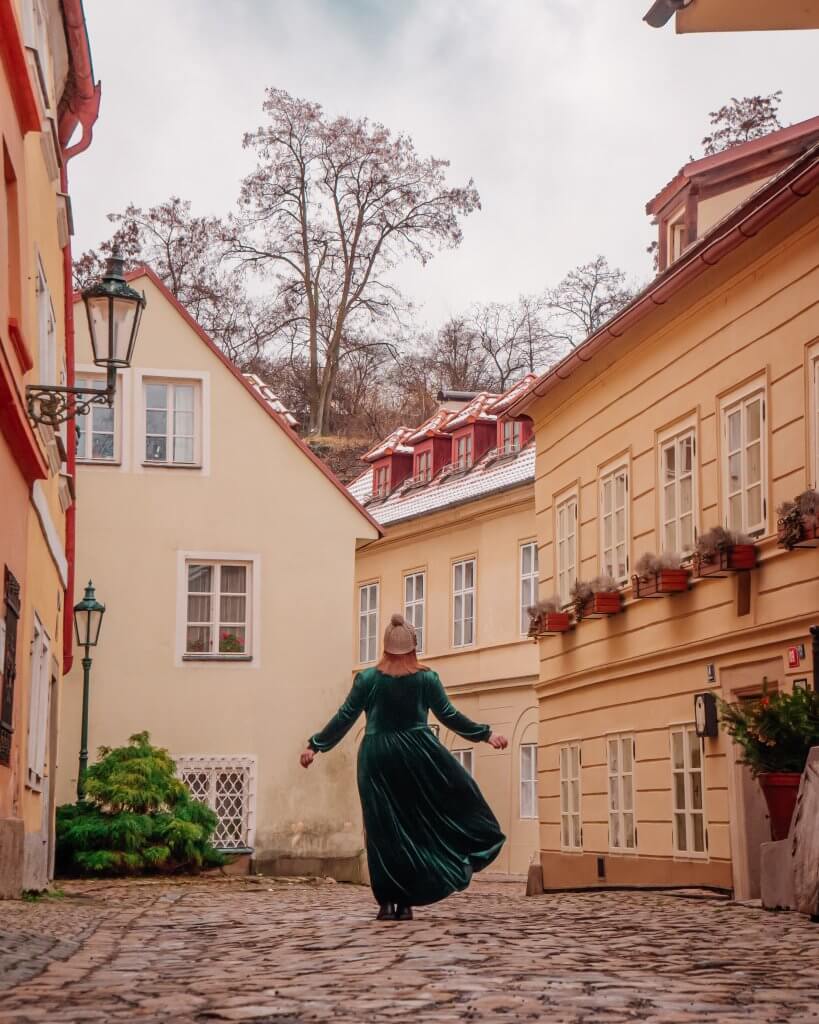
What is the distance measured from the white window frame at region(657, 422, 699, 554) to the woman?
5.72 m

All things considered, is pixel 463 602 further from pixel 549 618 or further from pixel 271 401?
pixel 549 618

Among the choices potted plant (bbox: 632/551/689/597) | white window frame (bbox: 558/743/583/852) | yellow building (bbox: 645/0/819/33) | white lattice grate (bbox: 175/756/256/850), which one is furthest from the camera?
white lattice grate (bbox: 175/756/256/850)

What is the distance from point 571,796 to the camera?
67.7 feet

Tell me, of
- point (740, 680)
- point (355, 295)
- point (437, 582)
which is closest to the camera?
point (740, 680)

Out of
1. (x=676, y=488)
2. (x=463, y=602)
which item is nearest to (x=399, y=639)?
(x=676, y=488)

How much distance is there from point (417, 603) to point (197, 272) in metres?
19.6

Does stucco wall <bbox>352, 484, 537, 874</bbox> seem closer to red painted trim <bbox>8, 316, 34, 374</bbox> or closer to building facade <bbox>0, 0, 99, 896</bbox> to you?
building facade <bbox>0, 0, 99, 896</bbox>

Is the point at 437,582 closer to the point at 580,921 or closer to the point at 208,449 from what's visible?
the point at 208,449

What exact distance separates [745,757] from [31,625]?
5686 millimetres

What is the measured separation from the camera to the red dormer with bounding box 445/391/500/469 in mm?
35500

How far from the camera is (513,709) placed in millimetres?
30672

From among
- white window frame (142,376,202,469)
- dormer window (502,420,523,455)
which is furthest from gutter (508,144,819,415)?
dormer window (502,420,523,455)

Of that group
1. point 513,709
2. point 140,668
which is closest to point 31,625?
point 140,668

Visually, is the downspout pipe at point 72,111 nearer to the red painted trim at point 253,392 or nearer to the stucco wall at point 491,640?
the red painted trim at point 253,392
